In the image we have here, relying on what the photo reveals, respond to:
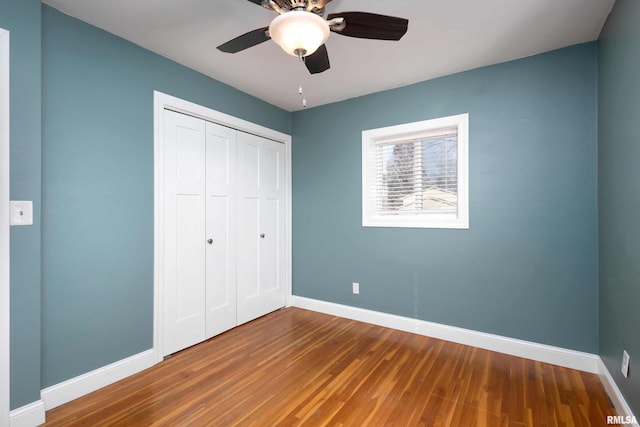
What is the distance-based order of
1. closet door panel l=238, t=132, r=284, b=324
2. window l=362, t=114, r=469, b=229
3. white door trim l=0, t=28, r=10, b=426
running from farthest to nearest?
1. closet door panel l=238, t=132, r=284, b=324
2. window l=362, t=114, r=469, b=229
3. white door trim l=0, t=28, r=10, b=426

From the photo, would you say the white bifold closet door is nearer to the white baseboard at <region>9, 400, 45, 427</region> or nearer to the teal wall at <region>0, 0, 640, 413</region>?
the teal wall at <region>0, 0, 640, 413</region>

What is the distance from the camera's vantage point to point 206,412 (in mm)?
1780

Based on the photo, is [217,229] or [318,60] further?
[217,229]

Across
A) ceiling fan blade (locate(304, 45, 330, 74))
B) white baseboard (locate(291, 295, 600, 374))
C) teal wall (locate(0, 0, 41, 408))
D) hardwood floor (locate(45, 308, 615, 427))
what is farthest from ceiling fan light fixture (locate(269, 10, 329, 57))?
white baseboard (locate(291, 295, 600, 374))

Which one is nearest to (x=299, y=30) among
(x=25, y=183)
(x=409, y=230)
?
(x=25, y=183)

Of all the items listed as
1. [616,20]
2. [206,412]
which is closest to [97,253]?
[206,412]

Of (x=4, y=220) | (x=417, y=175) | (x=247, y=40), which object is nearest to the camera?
(x=4, y=220)

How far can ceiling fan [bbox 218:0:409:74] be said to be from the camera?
1.33 metres

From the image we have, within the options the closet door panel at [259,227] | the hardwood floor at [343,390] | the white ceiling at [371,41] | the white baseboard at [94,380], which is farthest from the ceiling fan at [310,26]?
the white baseboard at [94,380]

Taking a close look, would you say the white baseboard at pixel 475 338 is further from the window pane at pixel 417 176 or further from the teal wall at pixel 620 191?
the window pane at pixel 417 176

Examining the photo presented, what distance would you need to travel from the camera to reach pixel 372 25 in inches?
59.5

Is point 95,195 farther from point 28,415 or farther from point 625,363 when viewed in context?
point 625,363

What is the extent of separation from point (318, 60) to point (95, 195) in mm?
1795

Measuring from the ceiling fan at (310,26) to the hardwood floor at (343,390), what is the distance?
2064 millimetres
